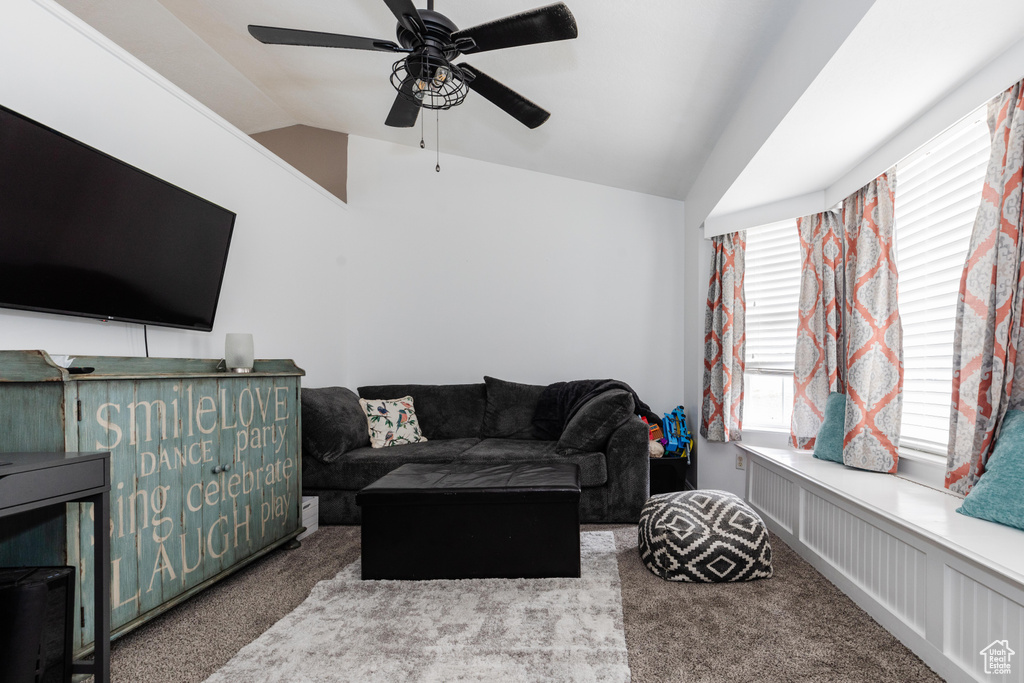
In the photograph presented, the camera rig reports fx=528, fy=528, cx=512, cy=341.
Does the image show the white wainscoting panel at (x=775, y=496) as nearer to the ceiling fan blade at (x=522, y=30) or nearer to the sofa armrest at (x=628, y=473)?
the sofa armrest at (x=628, y=473)

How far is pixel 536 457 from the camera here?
11.1ft

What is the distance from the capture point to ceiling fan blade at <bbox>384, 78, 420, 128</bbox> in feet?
7.66

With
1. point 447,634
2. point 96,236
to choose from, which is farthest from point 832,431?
point 96,236

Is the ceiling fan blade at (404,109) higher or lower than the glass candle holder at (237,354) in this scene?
higher

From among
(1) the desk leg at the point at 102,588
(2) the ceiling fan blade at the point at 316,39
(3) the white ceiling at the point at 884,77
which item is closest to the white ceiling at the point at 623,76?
(3) the white ceiling at the point at 884,77

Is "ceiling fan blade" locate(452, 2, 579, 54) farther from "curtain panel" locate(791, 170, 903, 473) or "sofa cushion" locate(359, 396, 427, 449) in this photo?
"sofa cushion" locate(359, 396, 427, 449)

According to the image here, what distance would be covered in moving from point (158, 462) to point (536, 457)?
81.2 inches

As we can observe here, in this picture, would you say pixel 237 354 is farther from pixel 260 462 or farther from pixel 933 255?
pixel 933 255

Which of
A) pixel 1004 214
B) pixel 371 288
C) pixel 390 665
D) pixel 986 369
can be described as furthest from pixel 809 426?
pixel 371 288

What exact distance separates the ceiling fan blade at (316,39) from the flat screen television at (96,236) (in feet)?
2.48

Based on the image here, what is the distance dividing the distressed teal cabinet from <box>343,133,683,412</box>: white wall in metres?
1.86

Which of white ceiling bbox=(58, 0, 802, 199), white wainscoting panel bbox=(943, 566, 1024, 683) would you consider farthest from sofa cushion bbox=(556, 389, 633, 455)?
white wainscoting panel bbox=(943, 566, 1024, 683)

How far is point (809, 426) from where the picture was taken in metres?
3.19

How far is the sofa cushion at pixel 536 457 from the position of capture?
3.26 m
